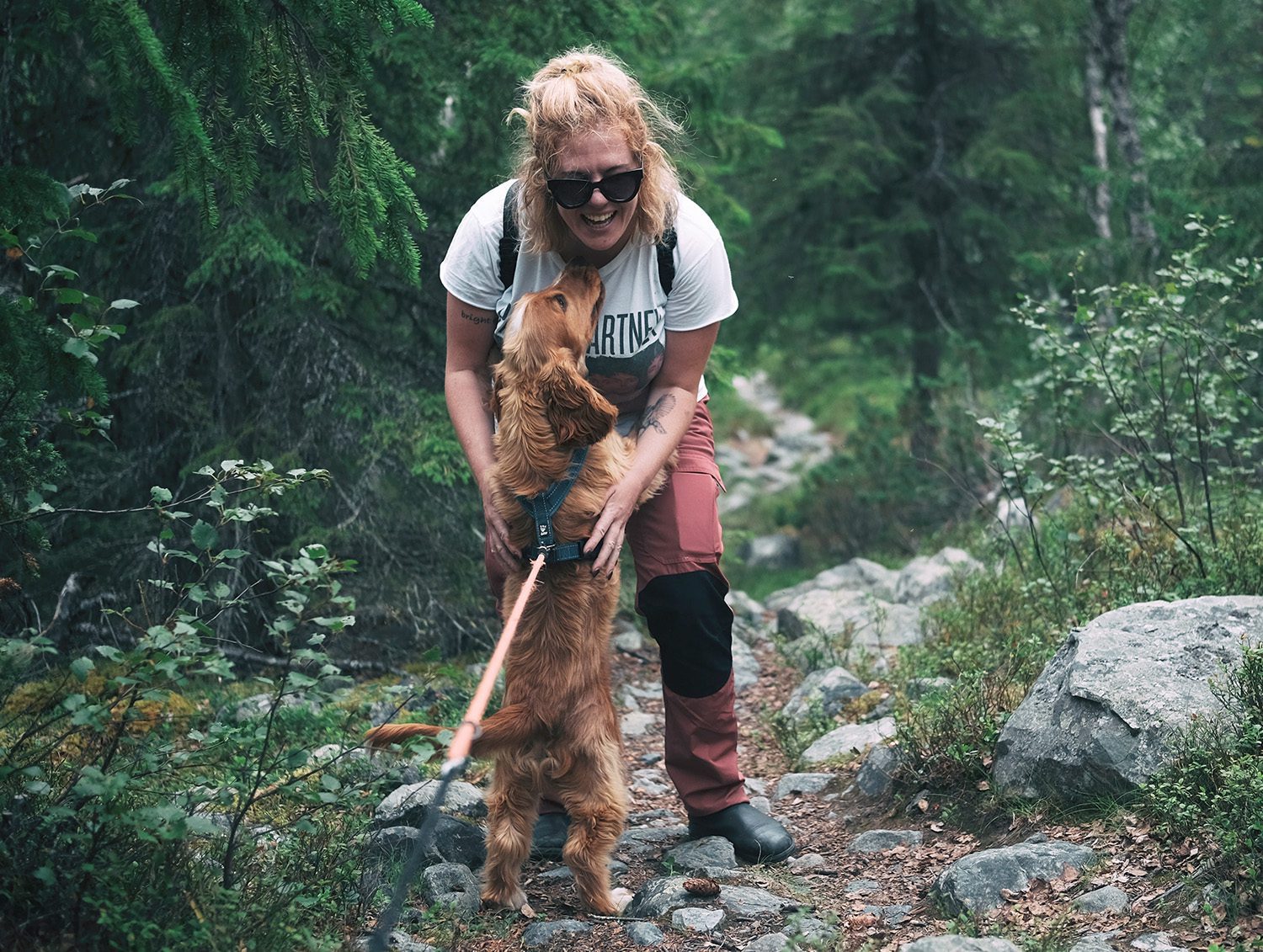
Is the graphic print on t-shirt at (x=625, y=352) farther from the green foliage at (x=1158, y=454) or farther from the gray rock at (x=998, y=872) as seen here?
the green foliage at (x=1158, y=454)

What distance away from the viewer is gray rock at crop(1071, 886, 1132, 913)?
3.29 m

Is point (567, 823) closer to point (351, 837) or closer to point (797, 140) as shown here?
point (351, 837)

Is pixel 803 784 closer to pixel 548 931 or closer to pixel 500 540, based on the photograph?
pixel 548 931

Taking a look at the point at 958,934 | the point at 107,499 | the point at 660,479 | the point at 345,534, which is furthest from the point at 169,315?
the point at 958,934

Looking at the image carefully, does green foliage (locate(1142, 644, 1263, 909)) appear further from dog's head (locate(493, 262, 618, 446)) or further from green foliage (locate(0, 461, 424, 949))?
green foliage (locate(0, 461, 424, 949))

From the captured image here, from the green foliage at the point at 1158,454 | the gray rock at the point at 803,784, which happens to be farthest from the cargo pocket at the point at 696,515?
the green foliage at the point at 1158,454

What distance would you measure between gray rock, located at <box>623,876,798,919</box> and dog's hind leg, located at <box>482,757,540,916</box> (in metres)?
0.37

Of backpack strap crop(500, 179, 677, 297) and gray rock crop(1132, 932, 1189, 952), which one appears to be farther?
backpack strap crop(500, 179, 677, 297)

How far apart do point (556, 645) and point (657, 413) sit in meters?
0.90

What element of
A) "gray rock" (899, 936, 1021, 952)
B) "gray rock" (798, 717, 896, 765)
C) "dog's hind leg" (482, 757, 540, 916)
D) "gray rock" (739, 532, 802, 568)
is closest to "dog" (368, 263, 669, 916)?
"dog's hind leg" (482, 757, 540, 916)

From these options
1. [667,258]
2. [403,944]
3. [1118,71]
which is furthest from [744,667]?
[1118,71]

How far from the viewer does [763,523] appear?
46.5 feet

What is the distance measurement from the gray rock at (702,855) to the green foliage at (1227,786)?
1417 mm

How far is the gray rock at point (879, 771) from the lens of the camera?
4602 mm
